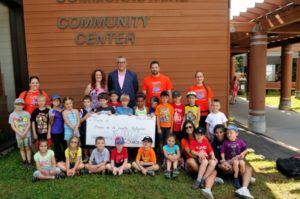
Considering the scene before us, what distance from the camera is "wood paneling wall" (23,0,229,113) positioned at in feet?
21.1

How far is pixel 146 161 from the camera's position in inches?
187

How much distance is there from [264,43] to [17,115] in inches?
267

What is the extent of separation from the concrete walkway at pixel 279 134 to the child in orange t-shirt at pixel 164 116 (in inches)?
96.9

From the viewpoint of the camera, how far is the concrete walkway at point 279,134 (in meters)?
6.54

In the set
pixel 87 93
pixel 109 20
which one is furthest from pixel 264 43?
pixel 87 93

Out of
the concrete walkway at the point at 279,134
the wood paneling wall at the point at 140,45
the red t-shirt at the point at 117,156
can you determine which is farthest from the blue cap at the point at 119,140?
the concrete walkway at the point at 279,134

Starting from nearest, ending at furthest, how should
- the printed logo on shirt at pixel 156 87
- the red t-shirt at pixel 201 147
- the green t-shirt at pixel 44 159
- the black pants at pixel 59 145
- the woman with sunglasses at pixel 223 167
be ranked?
the woman with sunglasses at pixel 223 167 → the green t-shirt at pixel 44 159 → the red t-shirt at pixel 201 147 → the black pants at pixel 59 145 → the printed logo on shirt at pixel 156 87

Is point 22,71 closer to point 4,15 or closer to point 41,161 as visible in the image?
point 4,15

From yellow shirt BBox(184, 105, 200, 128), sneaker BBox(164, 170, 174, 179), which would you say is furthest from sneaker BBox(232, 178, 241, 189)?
yellow shirt BBox(184, 105, 200, 128)

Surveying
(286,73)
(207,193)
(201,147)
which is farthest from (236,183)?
(286,73)

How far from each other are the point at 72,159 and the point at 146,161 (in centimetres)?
123

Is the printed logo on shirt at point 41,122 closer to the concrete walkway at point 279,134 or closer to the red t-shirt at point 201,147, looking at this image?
the red t-shirt at point 201,147

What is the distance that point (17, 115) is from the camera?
4906 mm

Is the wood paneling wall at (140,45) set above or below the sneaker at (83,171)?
above
